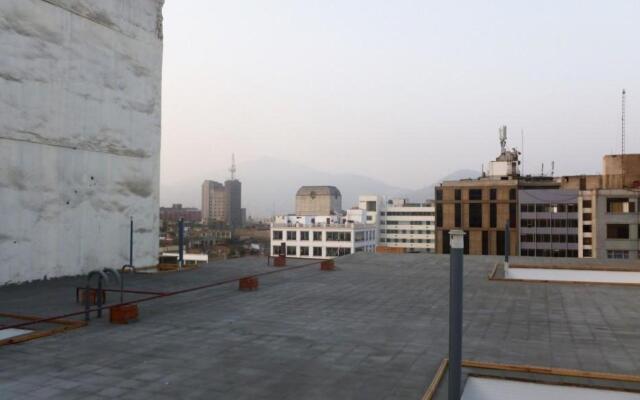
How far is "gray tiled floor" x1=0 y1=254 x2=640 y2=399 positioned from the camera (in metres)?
→ 10.9

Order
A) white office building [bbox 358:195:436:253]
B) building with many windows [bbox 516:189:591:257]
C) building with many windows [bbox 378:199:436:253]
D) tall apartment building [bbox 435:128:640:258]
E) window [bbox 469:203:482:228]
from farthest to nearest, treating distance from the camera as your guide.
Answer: building with many windows [bbox 378:199:436:253], white office building [bbox 358:195:436:253], window [bbox 469:203:482:228], building with many windows [bbox 516:189:591:257], tall apartment building [bbox 435:128:640:258]

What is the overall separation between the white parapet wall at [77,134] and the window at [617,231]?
3341 inches

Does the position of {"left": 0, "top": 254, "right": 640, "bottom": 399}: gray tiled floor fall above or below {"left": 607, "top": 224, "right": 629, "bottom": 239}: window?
below

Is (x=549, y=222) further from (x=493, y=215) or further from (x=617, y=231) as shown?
(x=617, y=231)

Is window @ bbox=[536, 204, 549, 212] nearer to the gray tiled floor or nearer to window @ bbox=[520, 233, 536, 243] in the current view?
window @ bbox=[520, 233, 536, 243]


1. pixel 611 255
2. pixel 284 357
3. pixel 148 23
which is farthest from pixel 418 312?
pixel 611 255

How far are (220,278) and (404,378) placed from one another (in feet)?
60.6

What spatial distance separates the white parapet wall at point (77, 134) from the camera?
2641 centimetres

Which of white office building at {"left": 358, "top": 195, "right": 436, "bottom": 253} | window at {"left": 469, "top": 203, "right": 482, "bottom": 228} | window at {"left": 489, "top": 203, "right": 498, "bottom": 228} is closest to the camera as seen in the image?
window at {"left": 489, "top": 203, "right": 498, "bottom": 228}

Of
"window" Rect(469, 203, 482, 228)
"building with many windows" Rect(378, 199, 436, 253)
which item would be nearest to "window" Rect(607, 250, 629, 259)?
"window" Rect(469, 203, 482, 228)

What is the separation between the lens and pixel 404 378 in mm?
11336

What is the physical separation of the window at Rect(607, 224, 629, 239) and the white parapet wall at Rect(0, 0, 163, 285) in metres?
84.9

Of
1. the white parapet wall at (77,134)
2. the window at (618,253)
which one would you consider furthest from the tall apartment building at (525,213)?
the white parapet wall at (77,134)

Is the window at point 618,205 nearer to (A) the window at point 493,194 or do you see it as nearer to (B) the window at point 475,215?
(A) the window at point 493,194
